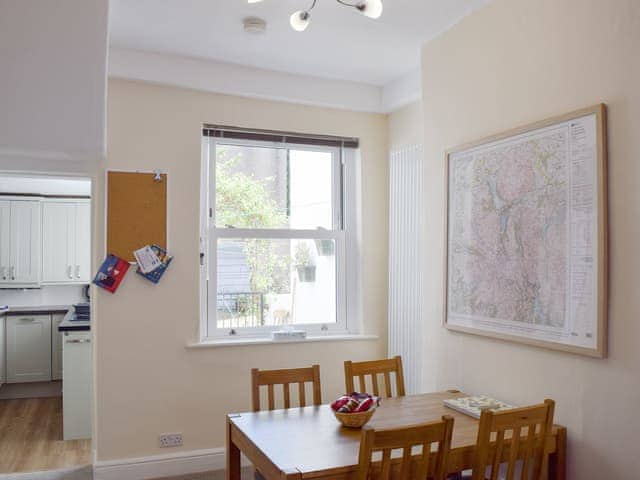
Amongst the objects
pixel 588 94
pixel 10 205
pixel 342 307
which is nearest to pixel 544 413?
pixel 588 94

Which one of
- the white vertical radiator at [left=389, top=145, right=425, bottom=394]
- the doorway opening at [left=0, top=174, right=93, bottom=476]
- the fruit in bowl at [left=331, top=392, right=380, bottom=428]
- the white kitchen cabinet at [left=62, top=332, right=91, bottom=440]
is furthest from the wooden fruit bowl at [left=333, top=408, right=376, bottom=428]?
Result: the doorway opening at [left=0, top=174, right=93, bottom=476]

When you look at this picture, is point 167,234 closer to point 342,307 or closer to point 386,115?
point 342,307

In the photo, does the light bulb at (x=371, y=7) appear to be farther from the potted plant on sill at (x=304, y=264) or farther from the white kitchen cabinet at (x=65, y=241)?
the white kitchen cabinet at (x=65, y=241)

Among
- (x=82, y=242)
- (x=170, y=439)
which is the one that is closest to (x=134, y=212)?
(x=170, y=439)

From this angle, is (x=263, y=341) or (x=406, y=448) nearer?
(x=406, y=448)

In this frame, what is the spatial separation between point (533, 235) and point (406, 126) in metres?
1.81

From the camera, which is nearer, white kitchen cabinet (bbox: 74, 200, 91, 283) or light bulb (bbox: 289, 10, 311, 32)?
light bulb (bbox: 289, 10, 311, 32)

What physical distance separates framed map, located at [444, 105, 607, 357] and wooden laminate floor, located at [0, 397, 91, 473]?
2.87m

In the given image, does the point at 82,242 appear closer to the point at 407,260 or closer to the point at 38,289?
the point at 38,289

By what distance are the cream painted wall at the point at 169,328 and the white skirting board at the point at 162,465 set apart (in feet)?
0.15

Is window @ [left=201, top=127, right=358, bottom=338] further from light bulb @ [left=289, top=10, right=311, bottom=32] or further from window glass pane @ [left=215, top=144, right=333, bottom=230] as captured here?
light bulb @ [left=289, top=10, right=311, bottom=32]

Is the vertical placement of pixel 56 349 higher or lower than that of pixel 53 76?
lower

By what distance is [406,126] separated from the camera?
404cm

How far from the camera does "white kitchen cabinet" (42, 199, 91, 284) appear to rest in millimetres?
6070
